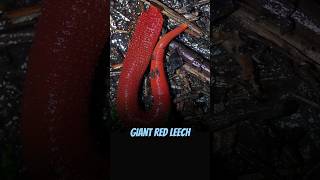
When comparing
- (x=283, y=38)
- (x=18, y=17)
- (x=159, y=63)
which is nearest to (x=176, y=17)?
(x=159, y=63)

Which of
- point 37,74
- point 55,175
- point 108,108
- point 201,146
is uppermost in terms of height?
point 37,74

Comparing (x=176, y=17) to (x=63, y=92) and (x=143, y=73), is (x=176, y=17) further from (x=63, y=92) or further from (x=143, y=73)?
(x=63, y=92)

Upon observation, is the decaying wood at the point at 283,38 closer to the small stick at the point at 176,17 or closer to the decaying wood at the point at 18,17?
the small stick at the point at 176,17

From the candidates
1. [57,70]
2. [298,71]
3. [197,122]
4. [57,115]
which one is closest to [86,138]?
[57,115]

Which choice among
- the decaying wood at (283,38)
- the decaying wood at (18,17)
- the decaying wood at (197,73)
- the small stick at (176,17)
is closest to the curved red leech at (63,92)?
the decaying wood at (18,17)

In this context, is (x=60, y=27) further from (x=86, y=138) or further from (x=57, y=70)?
(x=86, y=138)

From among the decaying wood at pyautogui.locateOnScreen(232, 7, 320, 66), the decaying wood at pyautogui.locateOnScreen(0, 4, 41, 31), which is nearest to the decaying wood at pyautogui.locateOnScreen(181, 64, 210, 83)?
the decaying wood at pyautogui.locateOnScreen(232, 7, 320, 66)

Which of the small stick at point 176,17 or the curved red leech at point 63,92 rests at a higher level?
the small stick at point 176,17
